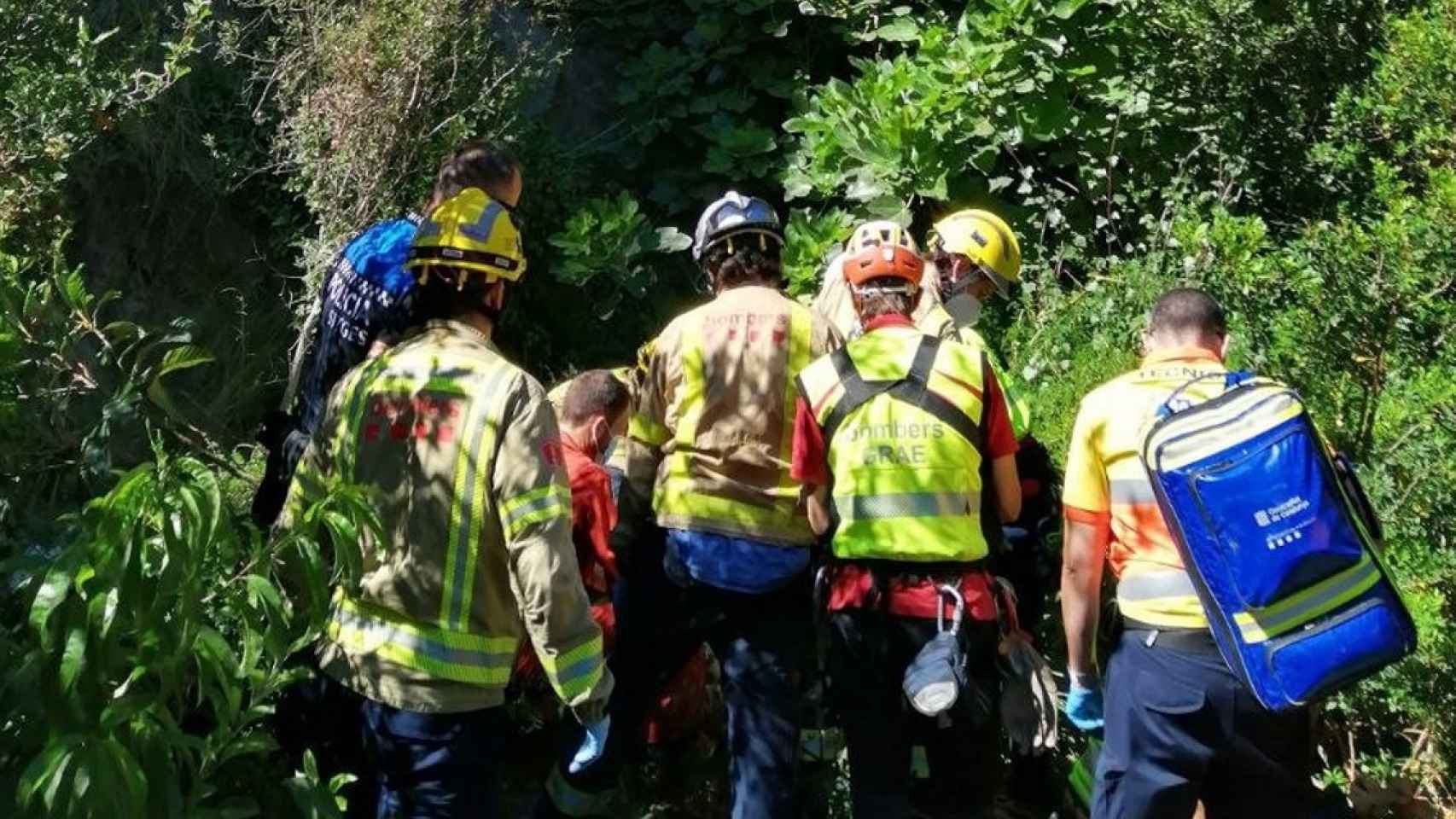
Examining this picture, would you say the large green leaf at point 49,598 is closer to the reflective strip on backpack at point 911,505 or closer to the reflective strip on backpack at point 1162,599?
the reflective strip on backpack at point 911,505

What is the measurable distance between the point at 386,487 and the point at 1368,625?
2.07m

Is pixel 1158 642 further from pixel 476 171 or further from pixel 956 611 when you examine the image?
pixel 476 171

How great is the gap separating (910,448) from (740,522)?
1.69 feet

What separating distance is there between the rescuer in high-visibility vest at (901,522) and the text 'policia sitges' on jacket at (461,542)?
886mm

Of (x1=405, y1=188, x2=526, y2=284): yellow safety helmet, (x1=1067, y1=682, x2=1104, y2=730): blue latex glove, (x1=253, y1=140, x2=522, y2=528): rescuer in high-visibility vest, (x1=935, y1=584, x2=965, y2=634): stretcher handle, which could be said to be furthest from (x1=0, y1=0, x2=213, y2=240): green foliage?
(x1=1067, y1=682, x2=1104, y2=730): blue latex glove

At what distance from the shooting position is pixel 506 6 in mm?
8055

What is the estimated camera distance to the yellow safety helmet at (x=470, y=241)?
3514 mm

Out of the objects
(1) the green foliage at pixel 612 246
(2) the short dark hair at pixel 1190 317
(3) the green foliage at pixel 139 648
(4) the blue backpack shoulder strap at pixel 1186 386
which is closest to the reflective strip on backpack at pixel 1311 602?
(4) the blue backpack shoulder strap at pixel 1186 386

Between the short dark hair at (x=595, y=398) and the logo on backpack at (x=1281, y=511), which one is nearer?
the logo on backpack at (x=1281, y=511)

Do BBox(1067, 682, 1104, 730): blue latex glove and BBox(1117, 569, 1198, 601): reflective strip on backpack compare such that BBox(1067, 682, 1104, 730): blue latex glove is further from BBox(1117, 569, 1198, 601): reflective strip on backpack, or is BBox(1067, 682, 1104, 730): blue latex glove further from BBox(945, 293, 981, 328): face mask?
BBox(945, 293, 981, 328): face mask

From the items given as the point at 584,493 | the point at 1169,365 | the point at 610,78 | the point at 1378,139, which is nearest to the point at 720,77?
the point at 610,78

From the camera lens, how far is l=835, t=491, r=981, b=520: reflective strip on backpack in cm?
397

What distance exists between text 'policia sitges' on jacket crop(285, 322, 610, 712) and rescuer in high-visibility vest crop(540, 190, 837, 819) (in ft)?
2.89

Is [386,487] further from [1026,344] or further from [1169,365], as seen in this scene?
[1026,344]
